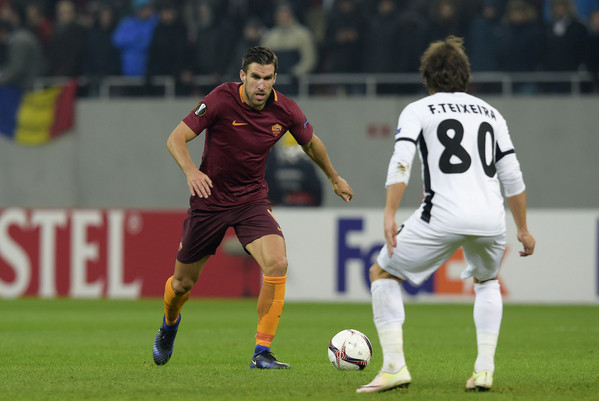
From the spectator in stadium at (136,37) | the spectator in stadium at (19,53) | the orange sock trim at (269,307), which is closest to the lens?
the orange sock trim at (269,307)

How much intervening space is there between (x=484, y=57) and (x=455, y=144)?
12.2 m

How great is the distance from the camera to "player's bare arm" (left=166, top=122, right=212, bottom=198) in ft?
23.5

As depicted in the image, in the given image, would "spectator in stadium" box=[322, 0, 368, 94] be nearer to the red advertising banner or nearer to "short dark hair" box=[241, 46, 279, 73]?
the red advertising banner

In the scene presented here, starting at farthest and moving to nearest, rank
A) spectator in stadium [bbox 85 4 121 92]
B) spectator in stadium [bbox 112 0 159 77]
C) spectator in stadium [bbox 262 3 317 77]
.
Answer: spectator in stadium [bbox 85 4 121 92] → spectator in stadium [bbox 112 0 159 77] → spectator in stadium [bbox 262 3 317 77]

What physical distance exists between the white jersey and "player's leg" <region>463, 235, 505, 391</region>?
13cm

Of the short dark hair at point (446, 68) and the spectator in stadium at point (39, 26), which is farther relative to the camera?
the spectator in stadium at point (39, 26)

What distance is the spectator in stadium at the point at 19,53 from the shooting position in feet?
63.0

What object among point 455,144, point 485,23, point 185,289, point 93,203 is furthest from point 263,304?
point 93,203

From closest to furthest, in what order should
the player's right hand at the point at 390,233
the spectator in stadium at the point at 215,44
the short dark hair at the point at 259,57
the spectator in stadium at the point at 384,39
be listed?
the player's right hand at the point at 390,233 → the short dark hair at the point at 259,57 → the spectator in stadium at the point at 384,39 → the spectator in stadium at the point at 215,44

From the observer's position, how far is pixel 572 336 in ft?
35.6

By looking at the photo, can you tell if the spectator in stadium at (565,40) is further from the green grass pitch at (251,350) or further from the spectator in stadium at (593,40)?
the green grass pitch at (251,350)

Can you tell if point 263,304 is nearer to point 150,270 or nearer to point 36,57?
point 150,270

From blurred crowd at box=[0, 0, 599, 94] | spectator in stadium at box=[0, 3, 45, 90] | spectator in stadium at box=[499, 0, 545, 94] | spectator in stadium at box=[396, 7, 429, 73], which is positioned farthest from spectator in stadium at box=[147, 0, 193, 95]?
spectator in stadium at box=[499, 0, 545, 94]

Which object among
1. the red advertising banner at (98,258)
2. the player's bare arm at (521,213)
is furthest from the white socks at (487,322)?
the red advertising banner at (98,258)
